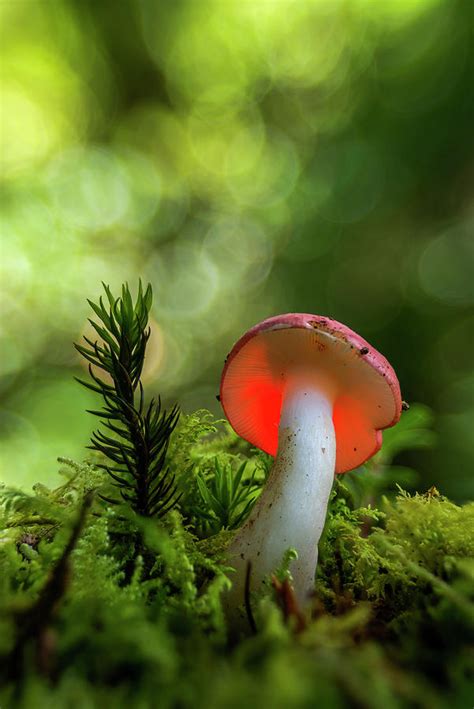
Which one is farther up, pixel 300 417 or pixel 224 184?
pixel 224 184

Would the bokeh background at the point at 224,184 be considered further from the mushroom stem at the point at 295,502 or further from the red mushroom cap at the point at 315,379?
the mushroom stem at the point at 295,502

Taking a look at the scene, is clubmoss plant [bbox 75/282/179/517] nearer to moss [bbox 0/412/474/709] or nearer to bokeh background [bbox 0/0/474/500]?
moss [bbox 0/412/474/709]

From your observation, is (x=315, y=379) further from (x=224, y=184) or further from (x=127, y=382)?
(x=224, y=184)

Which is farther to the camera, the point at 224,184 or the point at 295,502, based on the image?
the point at 224,184

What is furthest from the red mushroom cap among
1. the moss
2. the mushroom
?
the moss

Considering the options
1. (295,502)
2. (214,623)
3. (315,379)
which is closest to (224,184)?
(315,379)
